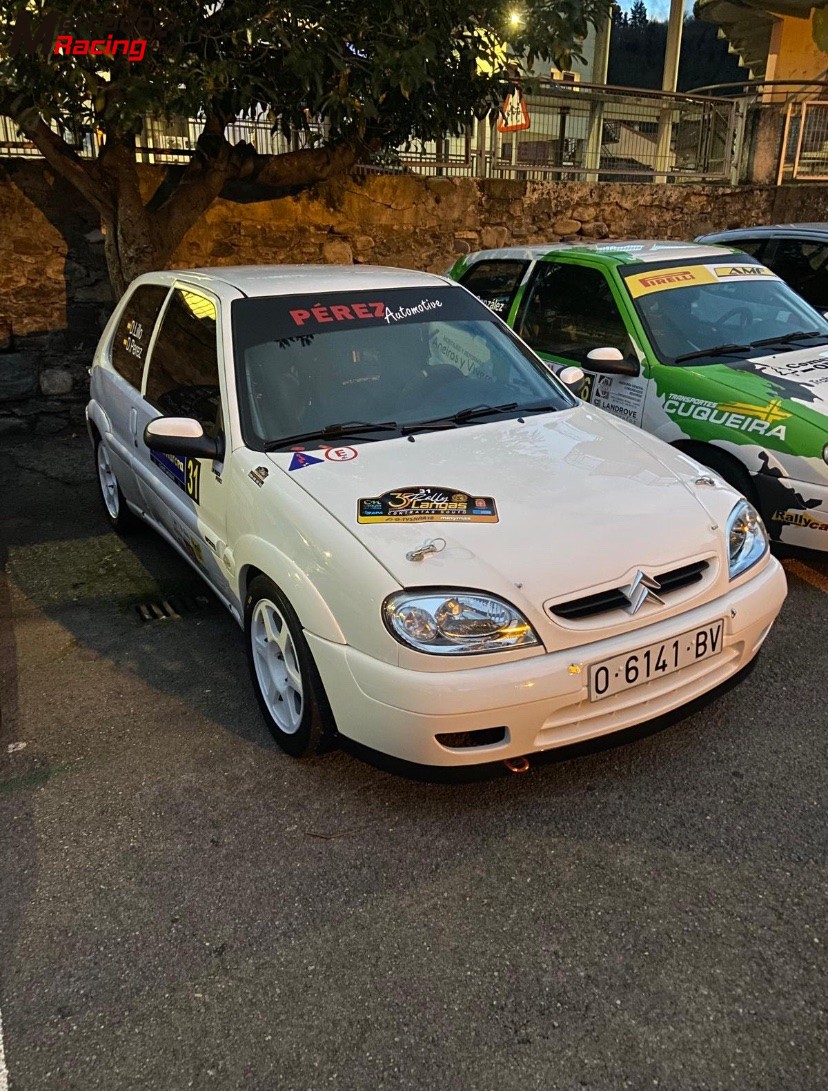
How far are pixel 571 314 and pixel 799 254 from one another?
2.79 m

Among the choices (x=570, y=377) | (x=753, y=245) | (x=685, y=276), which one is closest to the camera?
(x=570, y=377)

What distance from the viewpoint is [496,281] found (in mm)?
6117

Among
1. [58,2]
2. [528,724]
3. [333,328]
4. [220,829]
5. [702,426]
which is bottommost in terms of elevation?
[220,829]

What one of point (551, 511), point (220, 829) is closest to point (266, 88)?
point (551, 511)

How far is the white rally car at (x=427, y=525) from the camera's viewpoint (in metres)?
2.66

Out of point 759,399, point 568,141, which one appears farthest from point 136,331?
point 568,141

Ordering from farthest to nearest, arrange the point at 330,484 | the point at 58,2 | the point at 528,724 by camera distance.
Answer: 1. the point at 58,2
2. the point at 330,484
3. the point at 528,724

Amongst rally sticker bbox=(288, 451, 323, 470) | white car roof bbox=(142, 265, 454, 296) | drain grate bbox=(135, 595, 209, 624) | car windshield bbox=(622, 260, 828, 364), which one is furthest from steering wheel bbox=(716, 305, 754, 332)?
drain grate bbox=(135, 595, 209, 624)

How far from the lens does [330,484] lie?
3.12 metres

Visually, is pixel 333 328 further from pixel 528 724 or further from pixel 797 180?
pixel 797 180

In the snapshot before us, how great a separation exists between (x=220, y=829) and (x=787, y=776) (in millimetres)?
1983

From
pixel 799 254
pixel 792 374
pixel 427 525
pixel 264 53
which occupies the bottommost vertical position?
pixel 427 525

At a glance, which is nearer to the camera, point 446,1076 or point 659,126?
point 446,1076

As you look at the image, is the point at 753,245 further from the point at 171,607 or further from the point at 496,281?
the point at 171,607
